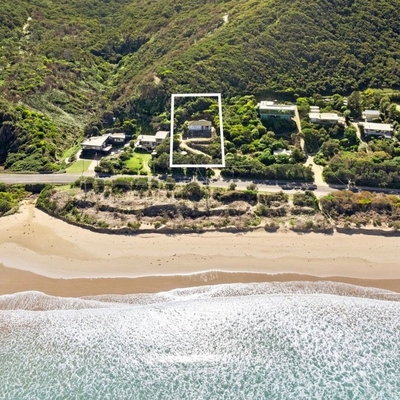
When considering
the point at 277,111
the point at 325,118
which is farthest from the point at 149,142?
the point at 325,118

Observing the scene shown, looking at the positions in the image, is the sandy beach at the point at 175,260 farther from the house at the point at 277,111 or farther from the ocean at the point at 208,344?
the house at the point at 277,111

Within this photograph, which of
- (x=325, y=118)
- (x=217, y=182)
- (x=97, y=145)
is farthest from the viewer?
(x=325, y=118)

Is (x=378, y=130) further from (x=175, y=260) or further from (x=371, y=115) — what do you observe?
(x=175, y=260)

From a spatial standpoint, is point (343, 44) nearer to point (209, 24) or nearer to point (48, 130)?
point (209, 24)

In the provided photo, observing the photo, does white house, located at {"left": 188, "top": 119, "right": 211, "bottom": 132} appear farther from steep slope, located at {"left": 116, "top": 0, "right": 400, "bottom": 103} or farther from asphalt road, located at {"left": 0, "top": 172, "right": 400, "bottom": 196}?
asphalt road, located at {"left": 0, "top": 172, "right": 400, "bottom": 196}

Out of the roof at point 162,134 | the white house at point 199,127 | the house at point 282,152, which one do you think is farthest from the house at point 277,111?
the roof at point 162,134

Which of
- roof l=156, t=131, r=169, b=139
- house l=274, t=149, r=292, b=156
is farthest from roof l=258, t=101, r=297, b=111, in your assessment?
roof l=156, t=131, r=169, b=139
